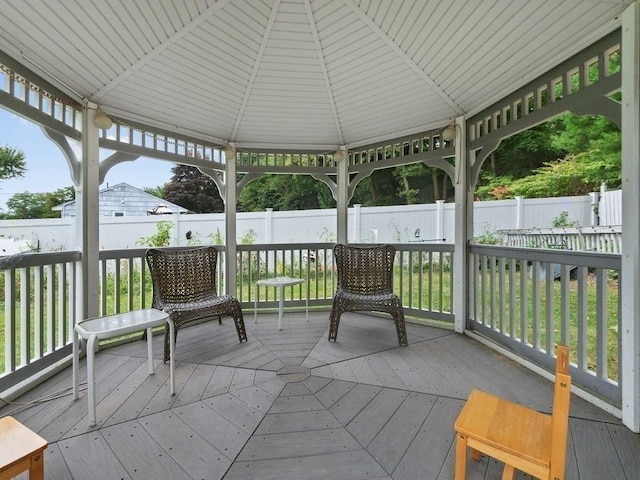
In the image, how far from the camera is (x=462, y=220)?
12.5 feet

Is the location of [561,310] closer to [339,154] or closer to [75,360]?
[339,154]

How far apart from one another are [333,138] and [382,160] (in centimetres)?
79

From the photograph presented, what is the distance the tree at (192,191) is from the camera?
43.4 feet

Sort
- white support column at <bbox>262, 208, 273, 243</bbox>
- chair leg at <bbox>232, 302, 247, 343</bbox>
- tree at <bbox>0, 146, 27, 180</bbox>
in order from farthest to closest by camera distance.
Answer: white support column at <bbox>262, 208, 273, 243</bbox>
tree at <bbox>0, 146, 27, 180</bbox>
chair leg at <bbox>232, 302, 247, 343</bbox>

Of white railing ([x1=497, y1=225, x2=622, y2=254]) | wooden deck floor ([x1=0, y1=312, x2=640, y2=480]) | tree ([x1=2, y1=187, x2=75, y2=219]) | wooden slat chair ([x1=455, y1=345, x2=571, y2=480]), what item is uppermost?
tree ([x1=2, y1=187, x2=75, y2=219])

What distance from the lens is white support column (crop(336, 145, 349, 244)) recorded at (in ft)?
16.0

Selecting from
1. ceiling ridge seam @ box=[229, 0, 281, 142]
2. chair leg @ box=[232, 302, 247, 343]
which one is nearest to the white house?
ceiling ridge seam @ box=[229, 0, 281, 142]

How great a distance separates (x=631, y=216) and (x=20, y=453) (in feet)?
10.8

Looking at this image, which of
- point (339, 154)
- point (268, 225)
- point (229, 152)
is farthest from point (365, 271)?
point (268, 225)

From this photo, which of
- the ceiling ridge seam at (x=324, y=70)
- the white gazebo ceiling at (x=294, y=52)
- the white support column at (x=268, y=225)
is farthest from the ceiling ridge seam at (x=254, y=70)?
the white support column at (x=268, y=225)

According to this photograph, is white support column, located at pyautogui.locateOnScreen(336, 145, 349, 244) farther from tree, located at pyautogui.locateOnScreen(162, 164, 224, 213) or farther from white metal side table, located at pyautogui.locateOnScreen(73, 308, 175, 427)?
tree, located at pyautogui.locateOnScreen(162, 164, 224, 213)

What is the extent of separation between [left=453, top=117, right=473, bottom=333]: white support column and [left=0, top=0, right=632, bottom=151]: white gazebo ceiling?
378 mm

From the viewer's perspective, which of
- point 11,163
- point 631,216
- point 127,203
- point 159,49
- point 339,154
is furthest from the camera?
point 127,203

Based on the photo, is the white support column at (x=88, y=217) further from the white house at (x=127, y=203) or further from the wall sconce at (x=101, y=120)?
the white house at (x=127, y=203)
